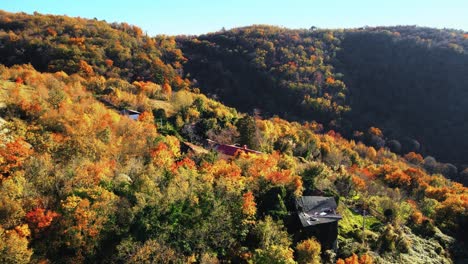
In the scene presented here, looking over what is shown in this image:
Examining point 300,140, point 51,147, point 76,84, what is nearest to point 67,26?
point 76,84

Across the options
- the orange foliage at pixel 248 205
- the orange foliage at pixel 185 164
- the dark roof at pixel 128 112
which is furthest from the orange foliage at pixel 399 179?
the dark roof at pixel 128 112

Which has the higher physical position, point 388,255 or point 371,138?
point 388,255

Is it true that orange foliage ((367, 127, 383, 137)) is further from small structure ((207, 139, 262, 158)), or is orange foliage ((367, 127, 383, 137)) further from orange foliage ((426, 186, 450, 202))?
small structure ((207, 139, 262, 158))

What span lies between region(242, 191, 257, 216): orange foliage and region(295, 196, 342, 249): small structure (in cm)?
727

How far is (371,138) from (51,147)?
148 metres

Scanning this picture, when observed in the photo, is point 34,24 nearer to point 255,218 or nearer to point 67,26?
point 67,26

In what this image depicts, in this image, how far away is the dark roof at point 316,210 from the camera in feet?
182

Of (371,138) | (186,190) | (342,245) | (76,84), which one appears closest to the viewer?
(186,190)

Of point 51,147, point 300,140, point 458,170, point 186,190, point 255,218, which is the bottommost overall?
point 458,170

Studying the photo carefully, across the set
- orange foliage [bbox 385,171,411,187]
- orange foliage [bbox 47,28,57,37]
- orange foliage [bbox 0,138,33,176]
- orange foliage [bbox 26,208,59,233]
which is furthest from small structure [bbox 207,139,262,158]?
orange foliage [bbox 47,28,57,37]

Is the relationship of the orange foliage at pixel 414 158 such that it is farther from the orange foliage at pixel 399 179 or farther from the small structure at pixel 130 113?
the small structure at pixel 130 113

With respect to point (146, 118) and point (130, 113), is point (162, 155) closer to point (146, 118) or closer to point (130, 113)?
point (146, 118)

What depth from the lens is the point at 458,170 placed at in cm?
15488

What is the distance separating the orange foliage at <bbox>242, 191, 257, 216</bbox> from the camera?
52.8 m
